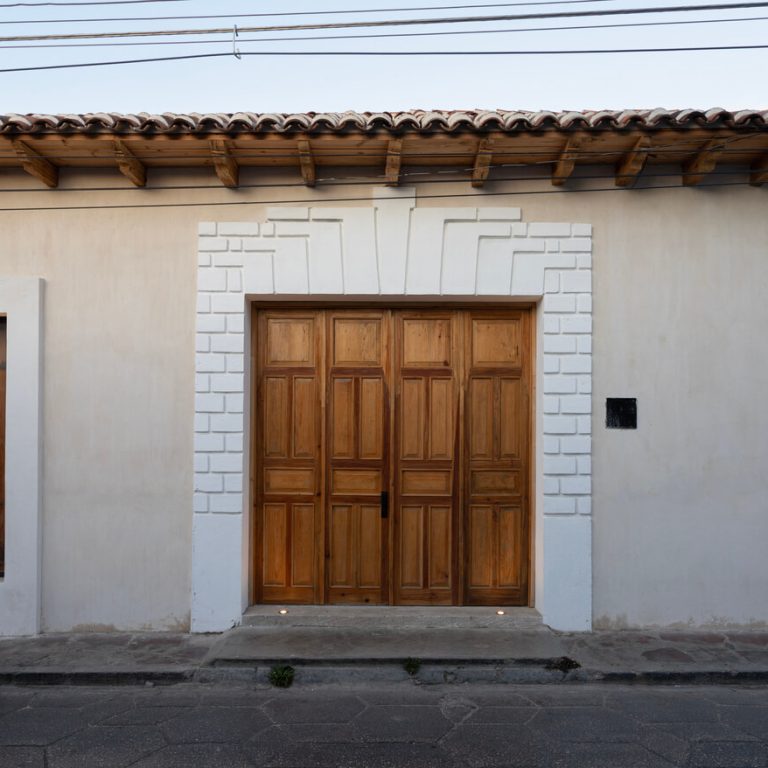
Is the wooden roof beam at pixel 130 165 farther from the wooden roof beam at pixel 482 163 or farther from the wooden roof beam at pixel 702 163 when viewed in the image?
the wooden roof beam at pixel 702 163

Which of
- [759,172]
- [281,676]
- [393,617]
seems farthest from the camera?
[393,617]

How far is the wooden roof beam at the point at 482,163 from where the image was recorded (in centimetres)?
500

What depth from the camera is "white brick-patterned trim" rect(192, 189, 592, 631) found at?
5.44m

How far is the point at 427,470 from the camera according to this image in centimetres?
573

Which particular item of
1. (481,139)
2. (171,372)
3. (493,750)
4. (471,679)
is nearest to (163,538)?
(171,372)

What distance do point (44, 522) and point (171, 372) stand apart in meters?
1.66

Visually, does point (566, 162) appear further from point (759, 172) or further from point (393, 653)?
point (393, 653)

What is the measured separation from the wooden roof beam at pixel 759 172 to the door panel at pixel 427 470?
8.95 feet

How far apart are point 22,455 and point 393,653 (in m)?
3.46

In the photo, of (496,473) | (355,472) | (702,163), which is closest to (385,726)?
(355,472)

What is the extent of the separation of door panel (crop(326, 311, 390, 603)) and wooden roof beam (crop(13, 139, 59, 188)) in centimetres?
273

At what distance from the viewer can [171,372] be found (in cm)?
549

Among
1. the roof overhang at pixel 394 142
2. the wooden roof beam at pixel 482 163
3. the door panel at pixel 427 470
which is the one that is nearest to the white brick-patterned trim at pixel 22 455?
the roof overhang at pixel 394 142

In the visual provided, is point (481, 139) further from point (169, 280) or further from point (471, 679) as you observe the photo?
point (471, 679)
